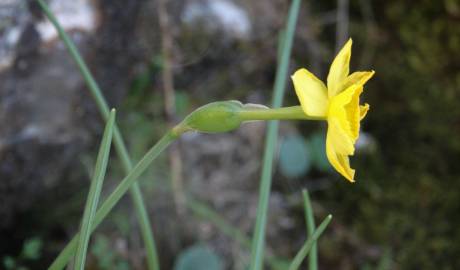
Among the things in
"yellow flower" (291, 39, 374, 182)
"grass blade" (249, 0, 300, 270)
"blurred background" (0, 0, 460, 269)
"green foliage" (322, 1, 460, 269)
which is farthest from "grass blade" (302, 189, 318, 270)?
"green foliage" (322, 1, 460, 269)

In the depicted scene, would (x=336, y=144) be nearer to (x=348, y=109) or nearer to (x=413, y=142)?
(x=348, y=109)

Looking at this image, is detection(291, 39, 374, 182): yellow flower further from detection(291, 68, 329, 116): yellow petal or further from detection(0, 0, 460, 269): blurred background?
detection(0, 0, 460, 269): blurred background

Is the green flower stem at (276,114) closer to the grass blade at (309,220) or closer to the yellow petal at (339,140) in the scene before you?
the yellow petal at (339,140)

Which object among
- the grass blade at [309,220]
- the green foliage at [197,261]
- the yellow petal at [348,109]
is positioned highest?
the yellow petal at [348,109]

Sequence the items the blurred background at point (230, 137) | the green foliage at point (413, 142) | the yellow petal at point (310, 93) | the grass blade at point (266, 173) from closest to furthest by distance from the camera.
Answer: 1. the yellow petal at point (310, 93)
2. the grass blade at point (266, 173)
3. the blurred background at point (230, 137)
4. the green foliage at point (413, 142)

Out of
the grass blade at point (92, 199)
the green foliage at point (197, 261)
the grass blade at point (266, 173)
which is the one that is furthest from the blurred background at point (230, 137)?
the grass blade at point (92, 199)

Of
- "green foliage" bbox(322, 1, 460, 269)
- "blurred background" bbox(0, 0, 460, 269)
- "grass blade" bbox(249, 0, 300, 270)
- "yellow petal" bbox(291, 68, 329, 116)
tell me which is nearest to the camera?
"yellow petal" bbox(291, 68, 329, 116)

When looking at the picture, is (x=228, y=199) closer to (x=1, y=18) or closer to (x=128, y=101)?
(x=128, y=101)

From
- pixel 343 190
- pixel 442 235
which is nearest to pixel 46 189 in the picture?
pixel 343 190

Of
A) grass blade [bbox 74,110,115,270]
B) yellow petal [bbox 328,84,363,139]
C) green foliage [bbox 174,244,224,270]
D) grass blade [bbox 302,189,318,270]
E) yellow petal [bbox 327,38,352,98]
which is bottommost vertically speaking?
green foliage [bbox 174,244,224,270]

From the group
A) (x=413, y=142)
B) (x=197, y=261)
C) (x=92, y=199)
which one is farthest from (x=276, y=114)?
(x=413, y=142)
